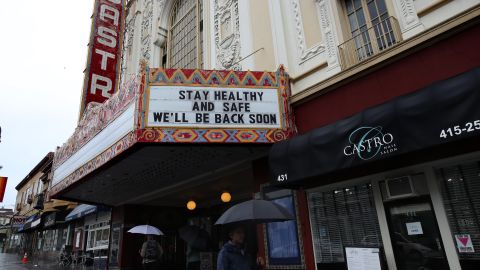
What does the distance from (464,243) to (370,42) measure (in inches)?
164

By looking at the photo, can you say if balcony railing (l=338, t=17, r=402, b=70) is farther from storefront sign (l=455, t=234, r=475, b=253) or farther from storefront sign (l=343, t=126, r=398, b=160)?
storefront sign (l=455, t=234, r=475, b=253)

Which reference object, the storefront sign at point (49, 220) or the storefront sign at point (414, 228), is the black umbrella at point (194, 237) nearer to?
the storefront sign at point (414, 228)

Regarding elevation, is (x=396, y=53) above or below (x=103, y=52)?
below

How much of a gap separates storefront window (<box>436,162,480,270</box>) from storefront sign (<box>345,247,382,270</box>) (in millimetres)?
1187

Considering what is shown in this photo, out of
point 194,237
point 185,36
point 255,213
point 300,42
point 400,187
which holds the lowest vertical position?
point 194,237

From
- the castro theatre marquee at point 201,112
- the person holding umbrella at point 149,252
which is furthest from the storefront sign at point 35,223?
the castro theatre marquee at point 201,112

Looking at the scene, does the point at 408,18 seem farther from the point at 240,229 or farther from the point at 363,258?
the point at 240,229

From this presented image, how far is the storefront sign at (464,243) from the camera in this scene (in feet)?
16.5

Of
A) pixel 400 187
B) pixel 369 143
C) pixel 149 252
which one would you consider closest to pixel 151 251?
pixel 149 252

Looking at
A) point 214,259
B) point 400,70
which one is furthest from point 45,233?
point 400,70

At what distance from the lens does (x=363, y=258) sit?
5570 millimetres

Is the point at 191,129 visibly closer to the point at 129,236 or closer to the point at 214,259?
the point at 214,259

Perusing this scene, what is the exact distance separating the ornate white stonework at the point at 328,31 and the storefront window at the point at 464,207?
329cm

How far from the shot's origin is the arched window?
1268 cm
